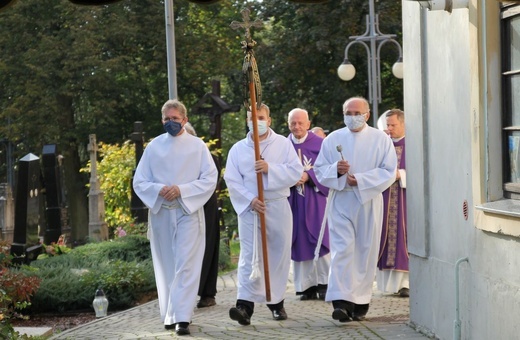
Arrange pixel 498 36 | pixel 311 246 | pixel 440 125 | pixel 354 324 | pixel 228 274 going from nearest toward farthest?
pixel 498 36, pixel 440 125, pixel 354 324, pixel 311 246, pixel 228 274

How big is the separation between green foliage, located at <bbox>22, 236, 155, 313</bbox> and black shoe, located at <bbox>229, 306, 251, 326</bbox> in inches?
119

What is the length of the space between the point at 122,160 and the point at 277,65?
1620 centimetres

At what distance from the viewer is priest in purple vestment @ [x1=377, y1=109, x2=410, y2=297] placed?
14492 millimetres

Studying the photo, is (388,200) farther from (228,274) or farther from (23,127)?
(23,127)

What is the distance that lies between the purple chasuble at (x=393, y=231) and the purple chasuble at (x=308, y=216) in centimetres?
65

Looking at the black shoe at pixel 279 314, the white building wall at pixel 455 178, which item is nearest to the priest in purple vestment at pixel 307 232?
the black shoe at pixel 279 314

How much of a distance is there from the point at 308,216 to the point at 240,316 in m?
2.76

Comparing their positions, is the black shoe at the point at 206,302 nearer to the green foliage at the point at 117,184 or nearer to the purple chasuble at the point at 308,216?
the purple chasuble at the point at 308,216

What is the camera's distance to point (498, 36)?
8945 millimetres

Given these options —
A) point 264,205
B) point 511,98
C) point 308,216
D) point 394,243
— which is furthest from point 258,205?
point 511,98

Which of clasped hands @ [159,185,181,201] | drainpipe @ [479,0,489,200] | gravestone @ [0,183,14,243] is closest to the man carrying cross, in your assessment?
clasped hands @ [159,185,181,201]

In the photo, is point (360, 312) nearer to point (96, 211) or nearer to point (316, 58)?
point (96, 211)

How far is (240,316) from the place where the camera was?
1186cm

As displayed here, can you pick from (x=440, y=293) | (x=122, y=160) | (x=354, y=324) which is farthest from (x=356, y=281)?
(x=122, y=160)
